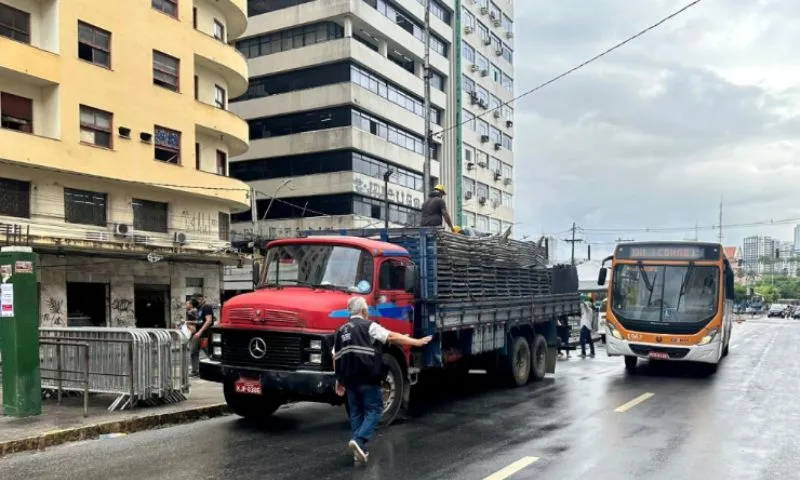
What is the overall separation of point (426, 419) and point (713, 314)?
839 cm

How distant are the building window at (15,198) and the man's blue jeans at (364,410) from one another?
18.6 m

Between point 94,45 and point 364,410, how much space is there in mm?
21555

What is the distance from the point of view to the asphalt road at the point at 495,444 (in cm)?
679

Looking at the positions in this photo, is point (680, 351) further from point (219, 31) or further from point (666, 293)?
point (219, 31)

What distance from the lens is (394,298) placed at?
9.59 meters

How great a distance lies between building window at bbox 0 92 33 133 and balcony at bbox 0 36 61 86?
65cm

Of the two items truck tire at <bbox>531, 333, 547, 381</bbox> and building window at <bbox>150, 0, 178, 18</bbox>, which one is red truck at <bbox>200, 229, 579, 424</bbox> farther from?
building window at <bbox>150, 0, 178, 18</bbox>

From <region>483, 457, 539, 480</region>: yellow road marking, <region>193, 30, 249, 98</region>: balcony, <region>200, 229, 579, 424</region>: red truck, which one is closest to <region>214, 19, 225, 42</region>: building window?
<region>193, 30, 249, 98</region>: balcony

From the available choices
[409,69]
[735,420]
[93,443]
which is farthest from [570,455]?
[409,69]

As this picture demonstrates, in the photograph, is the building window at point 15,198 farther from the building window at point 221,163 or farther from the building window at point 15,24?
the building window at point 221,163

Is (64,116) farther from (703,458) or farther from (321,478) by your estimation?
(703,458)

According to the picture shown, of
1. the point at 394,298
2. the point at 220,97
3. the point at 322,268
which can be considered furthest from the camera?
the point at 220,97

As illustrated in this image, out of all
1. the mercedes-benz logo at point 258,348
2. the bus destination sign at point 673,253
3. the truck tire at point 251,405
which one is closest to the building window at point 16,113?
the truck tire at point 251,405

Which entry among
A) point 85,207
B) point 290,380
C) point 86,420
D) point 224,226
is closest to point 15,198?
point 85,207
